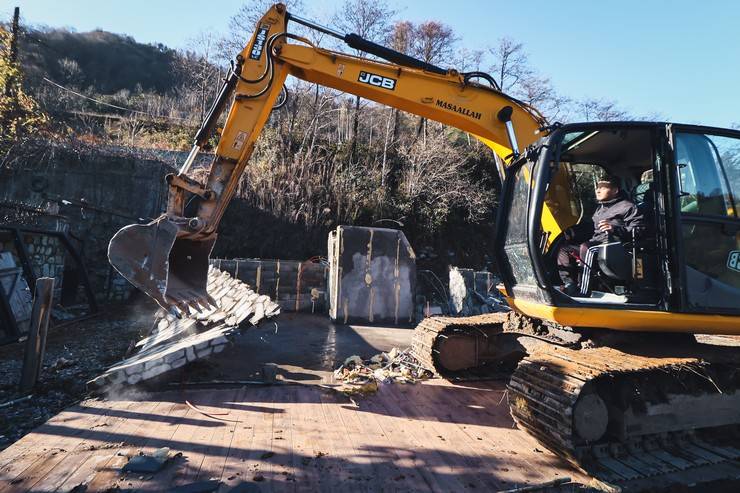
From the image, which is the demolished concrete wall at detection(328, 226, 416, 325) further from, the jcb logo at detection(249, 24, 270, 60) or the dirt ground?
the jcb logo at detection(249, 24, 270, 60)

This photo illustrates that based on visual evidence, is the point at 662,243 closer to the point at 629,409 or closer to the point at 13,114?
the point at 629,409

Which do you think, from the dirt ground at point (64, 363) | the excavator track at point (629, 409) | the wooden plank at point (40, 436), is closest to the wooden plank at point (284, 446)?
the wooden plank at point (40, 436)

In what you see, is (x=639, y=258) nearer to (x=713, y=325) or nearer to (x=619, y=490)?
(x=713, y=325)

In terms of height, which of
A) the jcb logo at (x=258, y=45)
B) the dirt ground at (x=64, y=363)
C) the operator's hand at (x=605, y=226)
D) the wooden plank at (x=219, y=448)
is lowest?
the dirt ground at (x=64, y=363)

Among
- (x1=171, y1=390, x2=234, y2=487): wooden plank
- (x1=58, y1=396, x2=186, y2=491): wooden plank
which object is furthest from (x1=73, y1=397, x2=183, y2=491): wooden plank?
(x1=171, y1=390, x2=234, y2=487): wooden plank

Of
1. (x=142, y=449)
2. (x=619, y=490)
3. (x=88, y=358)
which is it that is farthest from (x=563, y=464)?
(x=88, y=358)

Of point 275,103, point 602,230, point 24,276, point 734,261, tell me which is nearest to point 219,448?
point 602,230

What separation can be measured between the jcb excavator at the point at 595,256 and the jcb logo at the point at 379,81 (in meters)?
0.02

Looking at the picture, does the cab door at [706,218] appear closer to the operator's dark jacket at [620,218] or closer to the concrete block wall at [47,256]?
the operator's dark jacket at [620,218]

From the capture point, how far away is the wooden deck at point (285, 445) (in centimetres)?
260

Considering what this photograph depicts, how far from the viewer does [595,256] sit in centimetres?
373

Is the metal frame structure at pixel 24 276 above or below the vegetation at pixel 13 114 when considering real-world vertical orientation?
below

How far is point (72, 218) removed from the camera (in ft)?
38.1

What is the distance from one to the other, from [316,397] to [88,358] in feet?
13.2
